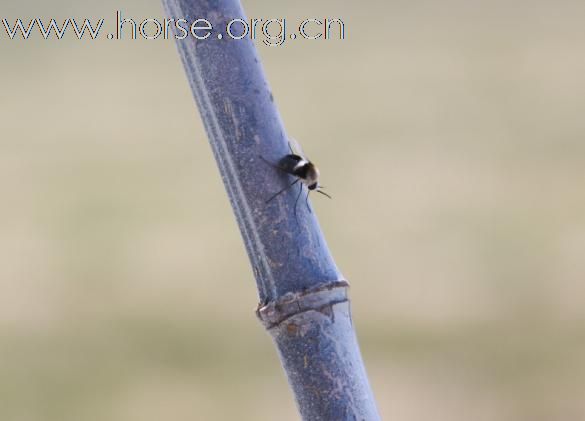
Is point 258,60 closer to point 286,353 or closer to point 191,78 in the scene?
point 191,78

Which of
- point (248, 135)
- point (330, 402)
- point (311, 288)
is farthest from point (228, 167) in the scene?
point (330, 402)

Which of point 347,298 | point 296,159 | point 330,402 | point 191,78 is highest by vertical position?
point 191,78

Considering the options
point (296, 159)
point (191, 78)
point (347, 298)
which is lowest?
point (347, 298)

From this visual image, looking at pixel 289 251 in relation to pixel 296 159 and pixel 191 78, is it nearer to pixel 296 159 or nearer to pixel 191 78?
pixel 296 159

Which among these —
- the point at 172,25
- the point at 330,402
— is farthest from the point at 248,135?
the point at 330,402

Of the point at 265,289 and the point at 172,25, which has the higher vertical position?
the point at 172,25

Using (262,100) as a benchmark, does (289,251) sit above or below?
below
